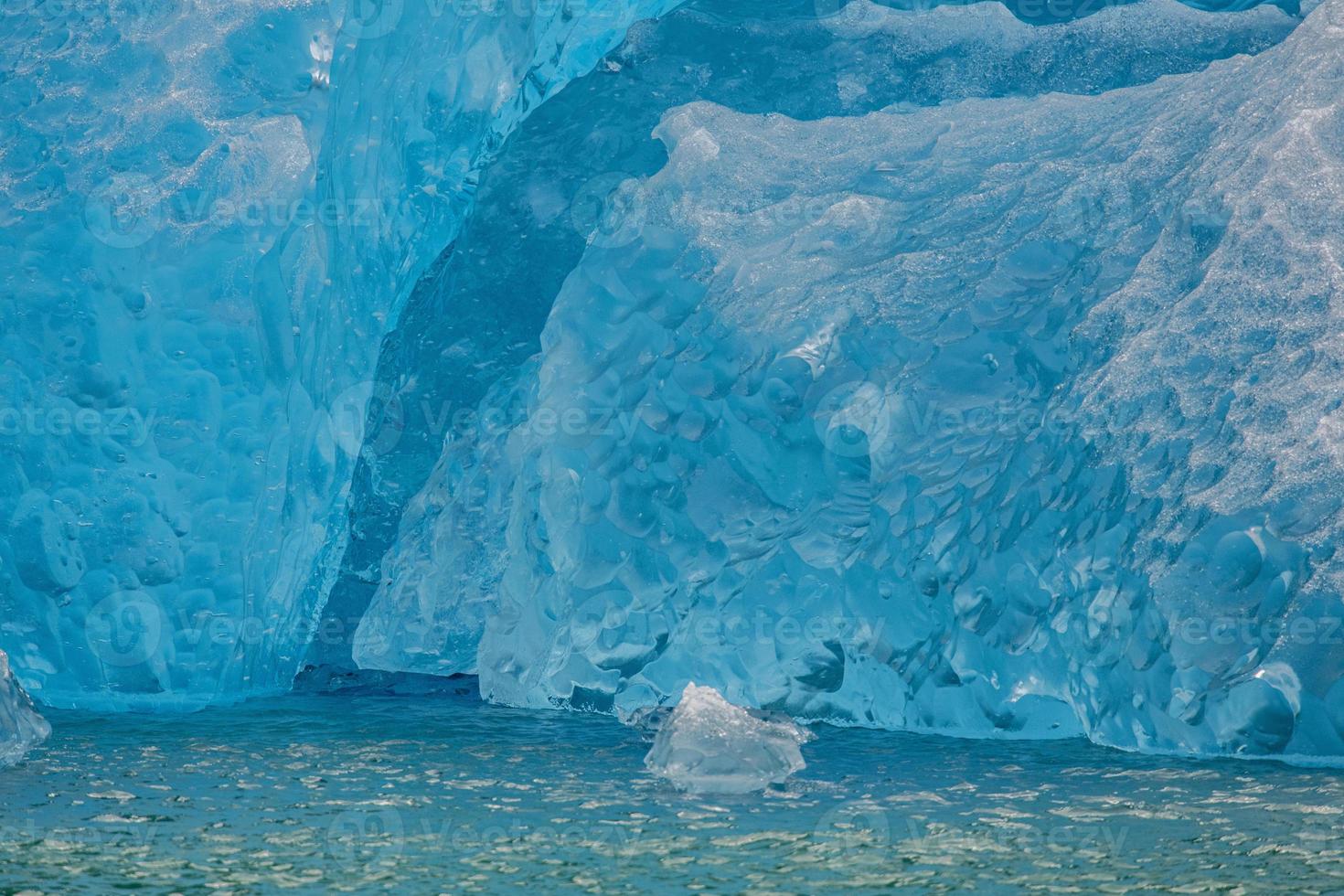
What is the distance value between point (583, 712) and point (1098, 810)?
238 centimetres

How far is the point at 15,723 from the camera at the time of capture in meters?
4.61

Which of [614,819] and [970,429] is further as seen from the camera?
[970,429]

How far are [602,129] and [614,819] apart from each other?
165 inches

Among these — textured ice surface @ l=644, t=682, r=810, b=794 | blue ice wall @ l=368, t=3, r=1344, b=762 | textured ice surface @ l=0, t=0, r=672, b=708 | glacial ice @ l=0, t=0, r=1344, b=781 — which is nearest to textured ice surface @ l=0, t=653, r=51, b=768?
glacial ice @ l=0, t=0, r=1344, b=781

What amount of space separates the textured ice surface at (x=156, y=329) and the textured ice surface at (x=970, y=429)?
113 centimetres

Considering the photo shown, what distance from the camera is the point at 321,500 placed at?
6051 mm

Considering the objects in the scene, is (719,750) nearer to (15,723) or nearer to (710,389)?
(710,389)

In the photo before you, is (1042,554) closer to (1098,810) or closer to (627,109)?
(1098,810)

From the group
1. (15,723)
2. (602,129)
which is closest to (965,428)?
(602,129)

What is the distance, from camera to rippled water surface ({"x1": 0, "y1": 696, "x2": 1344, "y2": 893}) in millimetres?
3254

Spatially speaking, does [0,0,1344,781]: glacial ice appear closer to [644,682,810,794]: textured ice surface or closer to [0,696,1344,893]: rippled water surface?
[644,682,810,794]: textured ice surface

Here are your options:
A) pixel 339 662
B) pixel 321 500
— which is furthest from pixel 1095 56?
pixel 339 662

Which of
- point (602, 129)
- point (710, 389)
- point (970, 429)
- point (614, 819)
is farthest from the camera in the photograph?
point (602, 129)

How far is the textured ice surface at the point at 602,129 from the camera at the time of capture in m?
6.91
